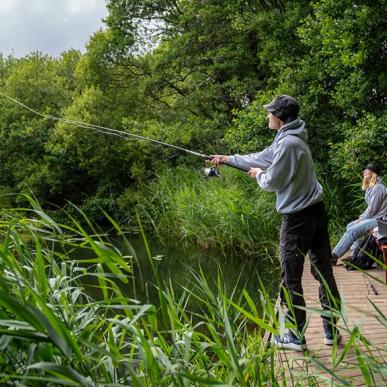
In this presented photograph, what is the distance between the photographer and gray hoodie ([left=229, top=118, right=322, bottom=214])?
3.13 m

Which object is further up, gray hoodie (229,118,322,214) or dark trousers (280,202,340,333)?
gray hoodie (229,118,322,214)

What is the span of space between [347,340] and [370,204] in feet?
9.31

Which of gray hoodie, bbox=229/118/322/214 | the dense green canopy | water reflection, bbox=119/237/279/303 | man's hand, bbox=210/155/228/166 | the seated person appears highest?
the dense green canopy

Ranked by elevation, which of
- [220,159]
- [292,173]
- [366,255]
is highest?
[220,159]

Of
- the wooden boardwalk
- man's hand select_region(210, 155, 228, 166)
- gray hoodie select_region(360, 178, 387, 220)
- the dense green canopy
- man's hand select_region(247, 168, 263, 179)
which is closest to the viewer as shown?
the wooden boardwalk

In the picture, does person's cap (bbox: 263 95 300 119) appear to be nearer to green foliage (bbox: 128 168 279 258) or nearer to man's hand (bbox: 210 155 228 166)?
man's hand (bbox: 210 155 228 166)

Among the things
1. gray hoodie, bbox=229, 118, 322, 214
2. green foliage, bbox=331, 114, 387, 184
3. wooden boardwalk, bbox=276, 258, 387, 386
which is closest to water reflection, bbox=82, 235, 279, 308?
wooden boardwalk, bbox=276, 258, 387, 386

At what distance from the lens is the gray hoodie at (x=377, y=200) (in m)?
5.88

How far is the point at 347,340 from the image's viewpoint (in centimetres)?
350

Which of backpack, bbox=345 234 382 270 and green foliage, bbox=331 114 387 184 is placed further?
green foliage, bbox=331 114 387 184

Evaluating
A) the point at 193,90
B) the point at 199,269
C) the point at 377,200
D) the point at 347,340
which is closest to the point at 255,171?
the point at 347,340

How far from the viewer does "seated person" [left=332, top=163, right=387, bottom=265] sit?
590cm

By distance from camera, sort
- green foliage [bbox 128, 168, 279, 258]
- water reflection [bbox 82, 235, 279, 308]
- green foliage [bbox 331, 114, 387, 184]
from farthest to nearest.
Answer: green foliage [bbox 128, 168, 279, 258] → green foliage [bbox 331, 114, 387, 184] → water reflection [bbox 82, 235, 279, 308]

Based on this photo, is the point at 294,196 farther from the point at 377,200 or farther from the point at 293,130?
the point at 377,200
